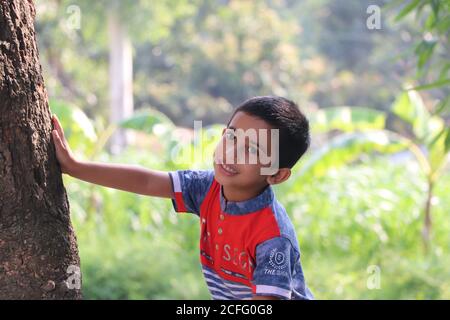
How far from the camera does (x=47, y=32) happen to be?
36.5 ft

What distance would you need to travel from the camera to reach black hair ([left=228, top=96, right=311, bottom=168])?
1.69 metres

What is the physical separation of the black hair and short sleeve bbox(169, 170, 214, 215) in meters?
0.24

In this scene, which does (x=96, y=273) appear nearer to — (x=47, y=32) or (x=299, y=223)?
(x=299, y=223)

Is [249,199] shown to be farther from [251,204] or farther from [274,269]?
[274,269]

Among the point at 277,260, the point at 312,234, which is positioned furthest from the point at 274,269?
the point at 312,234

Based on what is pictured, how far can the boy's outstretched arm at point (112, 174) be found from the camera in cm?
166

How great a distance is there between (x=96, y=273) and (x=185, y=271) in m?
0.52

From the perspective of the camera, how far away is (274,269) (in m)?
1.61

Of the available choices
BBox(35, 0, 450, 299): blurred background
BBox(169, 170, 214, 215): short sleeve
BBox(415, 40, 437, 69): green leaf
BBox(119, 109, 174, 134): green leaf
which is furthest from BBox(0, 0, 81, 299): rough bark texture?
BBox(119, 109, 174, 134): green leaf

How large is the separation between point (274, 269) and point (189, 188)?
0.39 meters

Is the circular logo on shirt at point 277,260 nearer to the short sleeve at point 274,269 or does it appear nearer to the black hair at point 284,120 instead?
the short sleeve at point 274,269


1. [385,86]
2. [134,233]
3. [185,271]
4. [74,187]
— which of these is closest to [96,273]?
[185,271]

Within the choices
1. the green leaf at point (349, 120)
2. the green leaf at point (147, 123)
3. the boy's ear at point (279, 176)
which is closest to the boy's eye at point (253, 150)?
the boy's ear at point (279, 176)

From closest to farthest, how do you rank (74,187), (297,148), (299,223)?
(297,148) → (299,223) → (74,187)
